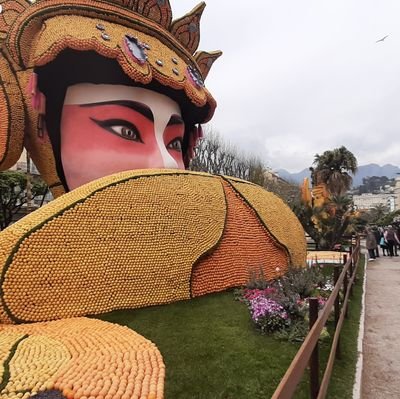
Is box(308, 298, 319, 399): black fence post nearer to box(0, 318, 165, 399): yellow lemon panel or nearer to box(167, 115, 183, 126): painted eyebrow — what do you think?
box(0, 318, 165, 399): yellow lemon panel

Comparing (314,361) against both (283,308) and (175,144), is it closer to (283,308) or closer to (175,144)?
(283,308)

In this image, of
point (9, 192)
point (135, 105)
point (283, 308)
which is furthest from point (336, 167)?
point (283, 308)

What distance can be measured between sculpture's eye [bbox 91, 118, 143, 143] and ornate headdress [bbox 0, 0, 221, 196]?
102 centimetres

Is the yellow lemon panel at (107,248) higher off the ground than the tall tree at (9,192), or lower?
lower

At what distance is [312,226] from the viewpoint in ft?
67.1

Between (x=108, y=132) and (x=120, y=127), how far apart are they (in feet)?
1.00

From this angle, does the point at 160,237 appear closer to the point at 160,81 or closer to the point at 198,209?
the point at 198,209

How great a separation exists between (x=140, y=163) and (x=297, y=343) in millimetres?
5666

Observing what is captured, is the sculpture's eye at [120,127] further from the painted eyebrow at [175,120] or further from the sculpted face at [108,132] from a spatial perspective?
the painted eyebrow at [175,120]

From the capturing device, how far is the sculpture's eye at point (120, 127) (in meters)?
9.52

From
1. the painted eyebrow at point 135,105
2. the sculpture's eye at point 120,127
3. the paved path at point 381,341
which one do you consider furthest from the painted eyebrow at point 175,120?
the paved path at point 381,341

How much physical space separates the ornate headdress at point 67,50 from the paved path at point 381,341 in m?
6.37

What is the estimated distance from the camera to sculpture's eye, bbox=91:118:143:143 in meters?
9.52

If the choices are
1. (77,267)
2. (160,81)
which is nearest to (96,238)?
(77,267)
